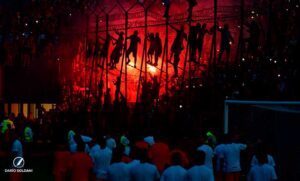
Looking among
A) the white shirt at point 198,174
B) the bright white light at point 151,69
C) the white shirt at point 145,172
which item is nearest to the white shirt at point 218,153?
the white shirt at point 145,172

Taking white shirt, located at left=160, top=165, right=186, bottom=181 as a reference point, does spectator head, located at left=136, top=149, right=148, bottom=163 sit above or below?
above

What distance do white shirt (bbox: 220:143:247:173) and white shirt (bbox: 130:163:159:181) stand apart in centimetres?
428

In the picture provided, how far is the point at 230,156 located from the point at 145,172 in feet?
14.8

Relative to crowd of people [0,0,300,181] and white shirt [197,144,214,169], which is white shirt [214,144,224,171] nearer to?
crowd of people [0,0,300,181]

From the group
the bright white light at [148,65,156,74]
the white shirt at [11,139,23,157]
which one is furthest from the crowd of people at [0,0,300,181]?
the bright white light at [148,65,156,74]

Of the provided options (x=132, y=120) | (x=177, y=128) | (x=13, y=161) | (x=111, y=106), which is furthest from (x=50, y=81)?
(x=13, y=161)

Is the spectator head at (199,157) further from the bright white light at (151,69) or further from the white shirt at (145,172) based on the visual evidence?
the bright white light at (151,69)

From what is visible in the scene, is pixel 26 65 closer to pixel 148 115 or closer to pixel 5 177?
pixel 148 115

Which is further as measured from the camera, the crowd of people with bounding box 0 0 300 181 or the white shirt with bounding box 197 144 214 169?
the white shirt with bounding box 197 144 214 169

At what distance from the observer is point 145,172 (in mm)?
10430

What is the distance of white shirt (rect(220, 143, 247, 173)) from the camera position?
14.5 m

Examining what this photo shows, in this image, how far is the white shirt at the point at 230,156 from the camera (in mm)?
14461

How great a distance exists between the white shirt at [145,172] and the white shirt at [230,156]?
4.28 m

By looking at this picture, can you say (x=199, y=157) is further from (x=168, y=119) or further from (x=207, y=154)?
(x=168, y=119)
